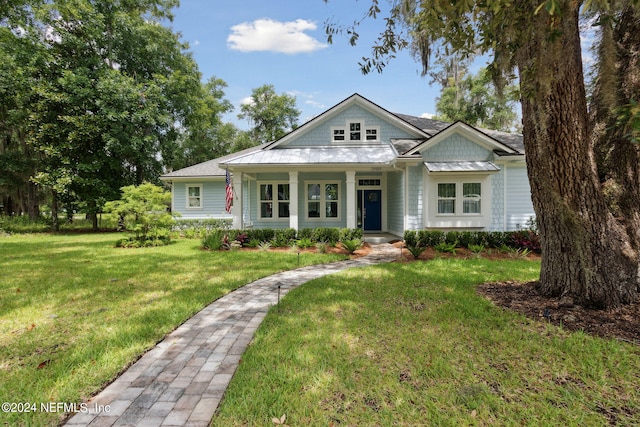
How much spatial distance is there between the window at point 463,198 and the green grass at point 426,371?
716 cm

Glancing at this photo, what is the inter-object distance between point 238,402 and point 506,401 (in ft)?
7.40

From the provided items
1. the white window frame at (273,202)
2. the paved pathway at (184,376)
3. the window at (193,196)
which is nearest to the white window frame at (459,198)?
the white window frame at (273,202)

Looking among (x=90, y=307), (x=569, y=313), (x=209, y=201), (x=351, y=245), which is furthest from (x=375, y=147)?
(x=90, y=307)

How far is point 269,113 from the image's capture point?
111ft

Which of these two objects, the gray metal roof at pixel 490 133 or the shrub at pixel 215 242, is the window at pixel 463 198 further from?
the shrub at pixel 215 242

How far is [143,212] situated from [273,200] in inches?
226

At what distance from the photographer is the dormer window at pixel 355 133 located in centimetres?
Answer: 1449

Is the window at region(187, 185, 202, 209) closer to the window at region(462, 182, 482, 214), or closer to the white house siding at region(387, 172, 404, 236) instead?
the white house siding at region(387, 172, 404, 236)

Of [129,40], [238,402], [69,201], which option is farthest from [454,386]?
[129,40]

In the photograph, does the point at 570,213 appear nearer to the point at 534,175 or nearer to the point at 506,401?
the point at 534,175

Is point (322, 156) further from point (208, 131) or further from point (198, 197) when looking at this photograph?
point (208, 131)

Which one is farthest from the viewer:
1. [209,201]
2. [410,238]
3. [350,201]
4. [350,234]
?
[209,201]

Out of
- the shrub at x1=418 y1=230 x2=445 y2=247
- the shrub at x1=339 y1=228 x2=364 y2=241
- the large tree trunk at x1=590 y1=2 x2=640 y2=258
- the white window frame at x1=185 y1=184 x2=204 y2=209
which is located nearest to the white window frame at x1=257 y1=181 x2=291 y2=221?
the white window frame at x1=185 y1=184 x2=204 y2=209

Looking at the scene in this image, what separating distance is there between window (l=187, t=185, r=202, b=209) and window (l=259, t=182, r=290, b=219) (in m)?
4.62
